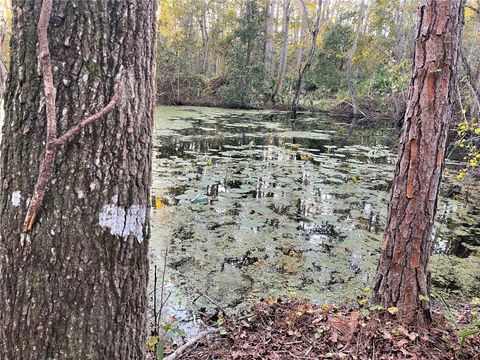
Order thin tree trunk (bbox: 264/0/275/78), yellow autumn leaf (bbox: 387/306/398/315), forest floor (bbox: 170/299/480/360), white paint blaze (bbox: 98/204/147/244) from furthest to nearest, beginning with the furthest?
thin tree trunk (bbox: 264/0/275/78) < yellow autumn leaf (bbox: 387/306/398/315) < forest floor (bbox: 170/299/480/360) < white paint blaze (bbox: 98/204/147/244)

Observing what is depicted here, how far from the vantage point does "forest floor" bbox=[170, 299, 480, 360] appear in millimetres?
2006

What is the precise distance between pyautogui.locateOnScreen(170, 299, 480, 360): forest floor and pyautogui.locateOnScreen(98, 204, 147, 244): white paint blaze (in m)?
1.35

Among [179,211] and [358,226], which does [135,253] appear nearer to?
[179,211]

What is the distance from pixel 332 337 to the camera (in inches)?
86.2

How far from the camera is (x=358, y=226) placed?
4.58 meters

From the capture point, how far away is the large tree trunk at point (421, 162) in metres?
2.02

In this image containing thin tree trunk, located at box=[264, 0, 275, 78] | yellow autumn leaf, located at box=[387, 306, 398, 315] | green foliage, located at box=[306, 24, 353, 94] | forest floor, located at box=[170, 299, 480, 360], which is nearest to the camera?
forest floor, located at box=[170, 299, 480, 360]

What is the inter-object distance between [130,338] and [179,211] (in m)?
3.50

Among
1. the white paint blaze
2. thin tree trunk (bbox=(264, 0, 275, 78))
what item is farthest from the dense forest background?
the white paint blaze

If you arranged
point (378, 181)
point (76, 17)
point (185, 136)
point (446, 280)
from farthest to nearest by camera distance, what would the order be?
point (185, 136), point (378, 181), point (446, 280), point (76, 17)

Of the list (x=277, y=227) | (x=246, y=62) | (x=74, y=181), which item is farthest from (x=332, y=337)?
(x=246, y=62)

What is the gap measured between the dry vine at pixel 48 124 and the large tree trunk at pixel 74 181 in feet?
0.06

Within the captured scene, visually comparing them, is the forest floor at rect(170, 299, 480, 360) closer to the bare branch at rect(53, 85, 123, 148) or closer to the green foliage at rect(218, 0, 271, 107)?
the bare branch at rect(53, 85, 123, 148)

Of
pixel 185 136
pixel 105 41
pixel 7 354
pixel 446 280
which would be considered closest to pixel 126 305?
pixel 7 354
